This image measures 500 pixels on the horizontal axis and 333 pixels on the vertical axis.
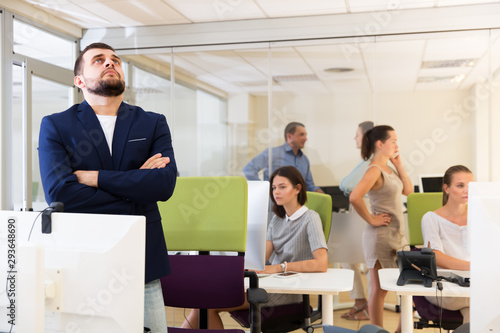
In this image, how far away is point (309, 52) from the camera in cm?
509

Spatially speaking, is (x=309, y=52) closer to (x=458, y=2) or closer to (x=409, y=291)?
(x=458, y=2)

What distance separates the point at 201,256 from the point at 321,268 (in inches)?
29.5

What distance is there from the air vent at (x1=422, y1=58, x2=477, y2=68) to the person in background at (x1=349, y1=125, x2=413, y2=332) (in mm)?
998

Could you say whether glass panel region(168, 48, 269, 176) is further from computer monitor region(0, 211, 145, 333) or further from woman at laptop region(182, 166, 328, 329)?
computer monitor region(0, 211, 145, 333)

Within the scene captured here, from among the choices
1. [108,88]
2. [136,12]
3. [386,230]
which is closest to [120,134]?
[108,88]

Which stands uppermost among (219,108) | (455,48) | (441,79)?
(455,48)

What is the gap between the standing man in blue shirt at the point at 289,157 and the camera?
201 inches

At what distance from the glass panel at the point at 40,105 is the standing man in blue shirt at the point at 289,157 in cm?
191

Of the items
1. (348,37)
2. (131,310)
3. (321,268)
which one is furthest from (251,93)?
(131,310)

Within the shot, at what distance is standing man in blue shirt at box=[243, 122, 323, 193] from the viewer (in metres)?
5.10

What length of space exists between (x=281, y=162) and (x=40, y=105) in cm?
228

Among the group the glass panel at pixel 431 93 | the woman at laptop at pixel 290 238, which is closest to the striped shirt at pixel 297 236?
the woman at laptop at pixel 290 238

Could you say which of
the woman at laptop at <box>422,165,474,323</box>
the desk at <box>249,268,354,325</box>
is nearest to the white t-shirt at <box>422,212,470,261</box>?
the woman at laptop at <box>422,165,474,323</box>

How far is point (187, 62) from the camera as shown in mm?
5449
